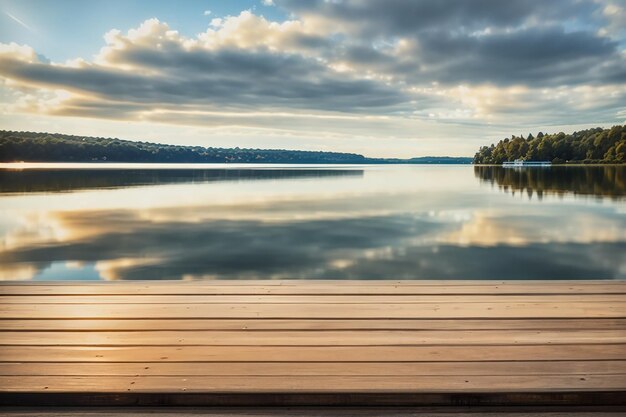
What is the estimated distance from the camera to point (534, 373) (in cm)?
292

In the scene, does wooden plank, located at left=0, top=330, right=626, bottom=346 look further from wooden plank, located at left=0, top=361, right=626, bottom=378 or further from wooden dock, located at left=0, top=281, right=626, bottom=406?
wooden plank, located at left=0, top=361, right=626, bottom=378

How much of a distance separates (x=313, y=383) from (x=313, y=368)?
19 centimetres

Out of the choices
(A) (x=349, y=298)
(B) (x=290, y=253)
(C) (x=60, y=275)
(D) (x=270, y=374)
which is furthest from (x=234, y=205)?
(D) (x=270, y=374)

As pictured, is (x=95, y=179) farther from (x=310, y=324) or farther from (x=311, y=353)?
(x=311, y=353)

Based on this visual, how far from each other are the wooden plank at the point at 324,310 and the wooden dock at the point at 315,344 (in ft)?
0.06

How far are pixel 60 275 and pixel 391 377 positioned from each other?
921 cm

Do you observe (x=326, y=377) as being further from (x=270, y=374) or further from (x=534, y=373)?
(x=534, y=373)

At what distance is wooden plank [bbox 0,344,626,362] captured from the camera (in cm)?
312

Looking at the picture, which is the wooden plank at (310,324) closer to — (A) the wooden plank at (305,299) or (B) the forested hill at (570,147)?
(A) the wooden plank at (305,299)

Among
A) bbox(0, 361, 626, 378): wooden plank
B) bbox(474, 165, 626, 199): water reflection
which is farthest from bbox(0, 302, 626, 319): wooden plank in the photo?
bbox(474, 165, 626, 199): water reflection

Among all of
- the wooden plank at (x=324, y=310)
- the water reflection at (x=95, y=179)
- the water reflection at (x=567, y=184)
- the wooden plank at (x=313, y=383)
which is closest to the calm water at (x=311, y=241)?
the wooden plank at (x=324, y=310)

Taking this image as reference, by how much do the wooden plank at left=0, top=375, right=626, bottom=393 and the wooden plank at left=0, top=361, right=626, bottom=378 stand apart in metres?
0.05

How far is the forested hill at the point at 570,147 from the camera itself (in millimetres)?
117125

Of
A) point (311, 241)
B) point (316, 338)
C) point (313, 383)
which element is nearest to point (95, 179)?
point (311, 241)
